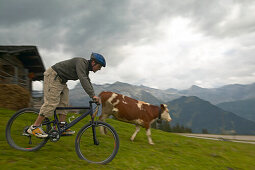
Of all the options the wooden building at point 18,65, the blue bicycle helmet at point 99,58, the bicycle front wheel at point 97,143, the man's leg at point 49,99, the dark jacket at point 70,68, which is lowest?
the bicycle front wheel at point 97,143

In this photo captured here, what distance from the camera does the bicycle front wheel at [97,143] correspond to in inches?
170

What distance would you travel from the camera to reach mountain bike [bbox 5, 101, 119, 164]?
435 centimetres

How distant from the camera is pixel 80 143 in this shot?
4.34 metres

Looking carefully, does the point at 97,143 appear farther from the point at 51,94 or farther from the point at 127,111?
the point at 127,111

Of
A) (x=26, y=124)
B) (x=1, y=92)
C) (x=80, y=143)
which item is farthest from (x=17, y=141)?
(x=1, y=92)

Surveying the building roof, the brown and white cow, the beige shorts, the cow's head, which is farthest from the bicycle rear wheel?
the building roof

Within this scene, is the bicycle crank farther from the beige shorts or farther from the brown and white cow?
the brown and white cow

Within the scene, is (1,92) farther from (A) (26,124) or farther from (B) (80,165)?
(B) (80,165)

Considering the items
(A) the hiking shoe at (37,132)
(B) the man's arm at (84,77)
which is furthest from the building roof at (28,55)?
(B) the man's arm at (84,77)

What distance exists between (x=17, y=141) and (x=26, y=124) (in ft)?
1.45

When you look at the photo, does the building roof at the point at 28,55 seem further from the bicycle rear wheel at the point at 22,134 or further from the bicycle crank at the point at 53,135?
the bicycle crank at the point at 53,135

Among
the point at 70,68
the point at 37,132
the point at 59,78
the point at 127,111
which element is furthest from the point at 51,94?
the point at 127,111

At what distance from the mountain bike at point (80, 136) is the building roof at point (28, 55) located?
51.5 ft

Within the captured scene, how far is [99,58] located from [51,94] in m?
1.42
